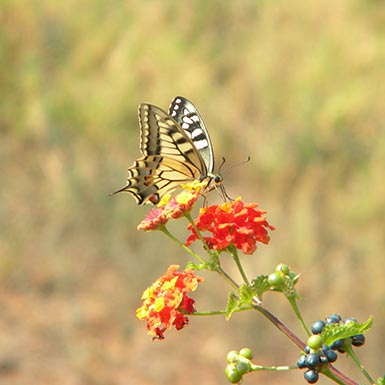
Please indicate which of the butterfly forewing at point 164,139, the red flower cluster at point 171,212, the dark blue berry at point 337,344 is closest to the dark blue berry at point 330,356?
the dark blue berry at point 337,344

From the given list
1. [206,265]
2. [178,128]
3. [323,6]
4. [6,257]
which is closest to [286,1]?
[323,6]

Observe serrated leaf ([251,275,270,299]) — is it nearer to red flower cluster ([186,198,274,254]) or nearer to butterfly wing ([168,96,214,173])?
red flower cluster ([186,198,274,254])

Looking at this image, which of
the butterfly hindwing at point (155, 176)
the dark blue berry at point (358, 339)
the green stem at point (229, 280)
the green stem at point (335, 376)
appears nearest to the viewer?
the green stem at point (335, 376)

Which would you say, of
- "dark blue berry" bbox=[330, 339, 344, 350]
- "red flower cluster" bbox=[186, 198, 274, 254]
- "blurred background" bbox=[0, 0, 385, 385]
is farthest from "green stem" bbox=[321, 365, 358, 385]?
"blurred background" bbox=[0, 0, 385, 385]

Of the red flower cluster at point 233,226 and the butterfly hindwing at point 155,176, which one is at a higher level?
the butterfly hindwing at point 155,176

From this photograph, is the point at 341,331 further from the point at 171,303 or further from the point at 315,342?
the point at 171,303

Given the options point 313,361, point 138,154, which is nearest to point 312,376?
point 313,361

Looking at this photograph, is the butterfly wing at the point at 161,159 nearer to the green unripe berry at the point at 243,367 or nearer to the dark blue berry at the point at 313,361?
the green unripe berry at the point at 243,367
